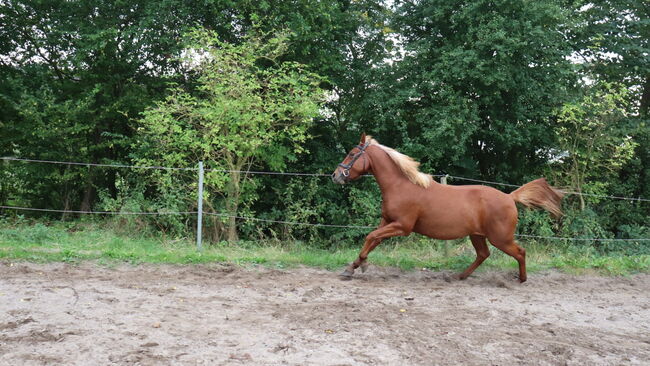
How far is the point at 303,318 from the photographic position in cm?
431

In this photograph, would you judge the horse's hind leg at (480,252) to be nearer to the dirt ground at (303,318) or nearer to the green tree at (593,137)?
the dirt ground at (303,318)

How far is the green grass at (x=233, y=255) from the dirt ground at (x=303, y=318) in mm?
340

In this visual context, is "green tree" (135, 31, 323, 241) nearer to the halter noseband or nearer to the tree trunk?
the halter noseband

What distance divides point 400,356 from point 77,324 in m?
2.64

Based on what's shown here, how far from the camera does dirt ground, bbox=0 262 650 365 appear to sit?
11.2 ft

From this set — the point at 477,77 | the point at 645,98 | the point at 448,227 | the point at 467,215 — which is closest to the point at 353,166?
the point at 448,227

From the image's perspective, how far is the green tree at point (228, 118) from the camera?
8867 mm

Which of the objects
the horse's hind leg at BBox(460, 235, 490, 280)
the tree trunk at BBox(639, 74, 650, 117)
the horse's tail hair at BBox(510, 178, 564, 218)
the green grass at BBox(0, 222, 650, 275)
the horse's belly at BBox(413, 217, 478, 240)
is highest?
the tree trunk at BBox(639, 74, 650, 117)

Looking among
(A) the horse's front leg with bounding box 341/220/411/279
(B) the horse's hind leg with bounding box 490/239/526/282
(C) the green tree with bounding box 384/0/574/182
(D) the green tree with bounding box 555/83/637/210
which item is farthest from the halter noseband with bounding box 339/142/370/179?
(D) the green tree with bounding box 555/83/637/210

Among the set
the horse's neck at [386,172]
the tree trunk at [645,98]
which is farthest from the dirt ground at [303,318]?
the tree trunk at [645,98]

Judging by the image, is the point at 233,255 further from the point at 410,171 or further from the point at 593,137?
the point at 593,137

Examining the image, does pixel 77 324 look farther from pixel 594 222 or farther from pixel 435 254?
pixel 594 222

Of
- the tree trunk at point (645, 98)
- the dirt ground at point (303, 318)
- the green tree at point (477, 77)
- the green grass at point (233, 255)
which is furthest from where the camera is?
the tree trunk at point (645, 98)

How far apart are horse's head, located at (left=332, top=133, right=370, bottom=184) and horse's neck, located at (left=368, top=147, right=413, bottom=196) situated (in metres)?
0.11
